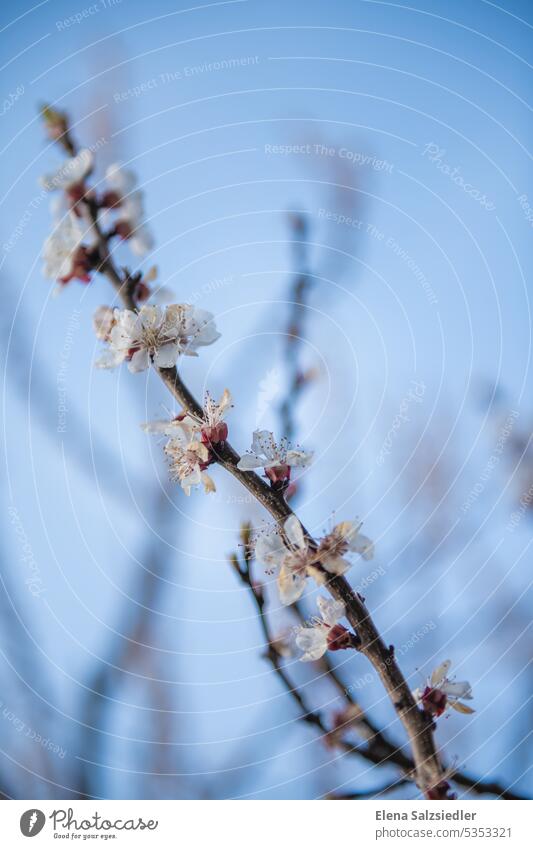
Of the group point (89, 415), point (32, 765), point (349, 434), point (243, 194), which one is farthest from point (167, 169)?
point (32, 765)

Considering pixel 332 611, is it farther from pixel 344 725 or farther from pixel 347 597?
pixel 344 725

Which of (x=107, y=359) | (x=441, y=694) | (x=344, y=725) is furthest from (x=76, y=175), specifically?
(x=344, y=725)

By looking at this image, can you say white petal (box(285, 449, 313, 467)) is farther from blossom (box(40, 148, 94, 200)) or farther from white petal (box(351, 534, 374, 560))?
blossom (box(40, 148, 94, 200))

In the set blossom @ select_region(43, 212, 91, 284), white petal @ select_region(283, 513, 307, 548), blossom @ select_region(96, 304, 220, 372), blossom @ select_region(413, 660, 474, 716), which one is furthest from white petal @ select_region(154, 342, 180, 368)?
blossom @ select_region(413, 660, 474, 716)

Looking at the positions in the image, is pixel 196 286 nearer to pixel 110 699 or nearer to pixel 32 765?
pixel 110 699

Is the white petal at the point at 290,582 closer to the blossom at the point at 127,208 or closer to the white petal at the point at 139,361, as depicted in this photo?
the white petal at the point at 139,361
